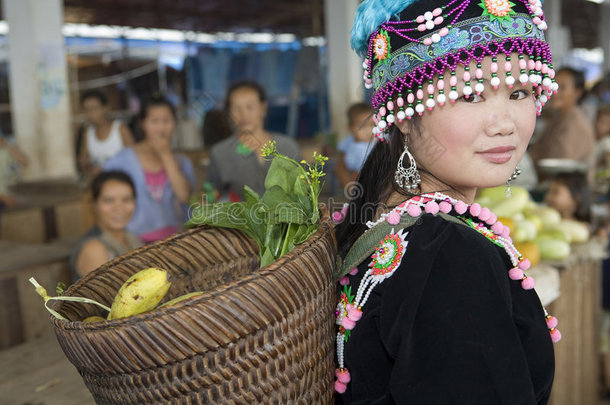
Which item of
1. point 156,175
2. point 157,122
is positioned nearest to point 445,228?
point 156,175

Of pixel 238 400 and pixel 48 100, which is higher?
pixel 48 100

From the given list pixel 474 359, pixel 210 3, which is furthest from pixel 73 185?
pixel 210 3

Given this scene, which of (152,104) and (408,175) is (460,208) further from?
(152,104)

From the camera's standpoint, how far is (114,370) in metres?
0.85

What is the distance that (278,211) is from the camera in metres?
1.12

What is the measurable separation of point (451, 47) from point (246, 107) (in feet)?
8.18

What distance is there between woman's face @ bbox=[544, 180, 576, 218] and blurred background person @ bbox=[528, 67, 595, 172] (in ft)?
2.81

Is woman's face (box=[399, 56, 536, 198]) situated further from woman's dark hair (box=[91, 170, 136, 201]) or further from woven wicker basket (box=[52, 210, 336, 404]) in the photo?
woman's dark hair (box=[91, 170, 136, 201])

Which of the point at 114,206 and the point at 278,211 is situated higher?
the point at 278,211

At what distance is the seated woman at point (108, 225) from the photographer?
2.70 metres

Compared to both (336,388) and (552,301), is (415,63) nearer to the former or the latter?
(336,388)

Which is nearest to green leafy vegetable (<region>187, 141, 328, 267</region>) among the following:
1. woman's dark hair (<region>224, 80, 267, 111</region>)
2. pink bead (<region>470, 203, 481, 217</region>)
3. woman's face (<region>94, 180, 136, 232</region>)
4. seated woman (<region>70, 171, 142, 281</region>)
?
pink bead (<region>470, 203, 481, 217</region>)

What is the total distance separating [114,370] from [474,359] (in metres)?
0.55

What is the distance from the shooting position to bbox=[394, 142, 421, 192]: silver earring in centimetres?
112
